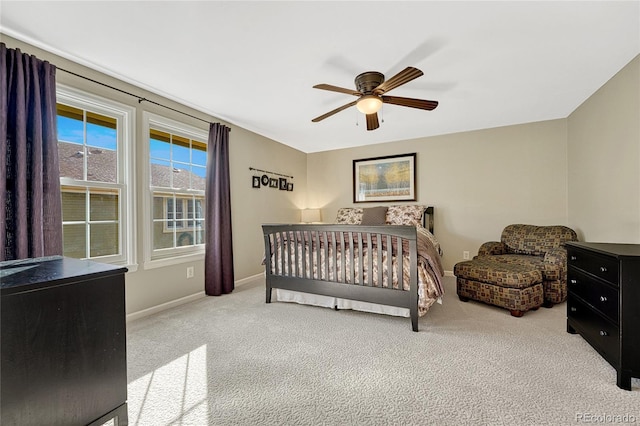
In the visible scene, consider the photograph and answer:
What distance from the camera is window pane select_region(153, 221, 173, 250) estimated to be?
292cm

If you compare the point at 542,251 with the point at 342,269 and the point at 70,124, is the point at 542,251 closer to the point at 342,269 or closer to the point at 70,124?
the point at 342,269

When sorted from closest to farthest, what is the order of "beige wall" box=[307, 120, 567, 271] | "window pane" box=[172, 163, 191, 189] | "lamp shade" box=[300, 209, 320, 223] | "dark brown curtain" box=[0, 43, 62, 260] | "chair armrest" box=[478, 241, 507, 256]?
"dark brown curtain" box=[0, 43, 62, 260]
"window pane" box=[172, 163, 191, 189]
"chair armrest" box=[478, 241, 507, 256]
"beige wall" box=[307, 120, 567, 271]
"lamp shade" box=[300, 209, 320, 223]

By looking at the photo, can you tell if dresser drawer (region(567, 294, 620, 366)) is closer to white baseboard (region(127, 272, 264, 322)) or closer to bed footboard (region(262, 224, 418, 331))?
bed footboard (region(262, 224, 418, 331))

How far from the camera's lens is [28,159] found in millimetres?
1942

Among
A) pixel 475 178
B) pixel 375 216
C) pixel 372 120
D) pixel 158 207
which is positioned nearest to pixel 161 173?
pixel 158 207

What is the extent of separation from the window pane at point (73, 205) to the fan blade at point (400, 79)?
2.75 metres

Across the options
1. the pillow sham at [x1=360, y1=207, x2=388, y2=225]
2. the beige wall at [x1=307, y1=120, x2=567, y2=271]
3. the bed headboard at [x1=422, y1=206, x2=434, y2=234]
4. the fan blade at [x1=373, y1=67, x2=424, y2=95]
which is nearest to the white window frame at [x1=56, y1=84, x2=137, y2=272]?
the fan blade at [x1=373, y1=67, x2=424, y2=95]

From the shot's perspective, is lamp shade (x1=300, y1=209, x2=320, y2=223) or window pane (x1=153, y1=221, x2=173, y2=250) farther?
lamp shade (x1=300, y1=209, x2=320, y2=223)

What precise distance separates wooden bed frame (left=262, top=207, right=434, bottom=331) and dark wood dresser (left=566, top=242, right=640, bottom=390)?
1.14m

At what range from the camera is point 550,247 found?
3.25m

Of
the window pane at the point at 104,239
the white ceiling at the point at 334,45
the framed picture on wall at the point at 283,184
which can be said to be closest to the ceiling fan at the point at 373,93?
the white ceiling at the point at 334,45

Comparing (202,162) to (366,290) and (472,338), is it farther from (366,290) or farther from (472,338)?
(472,338)

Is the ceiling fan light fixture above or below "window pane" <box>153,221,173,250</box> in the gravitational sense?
above

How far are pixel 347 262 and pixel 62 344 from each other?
2.17 meters
